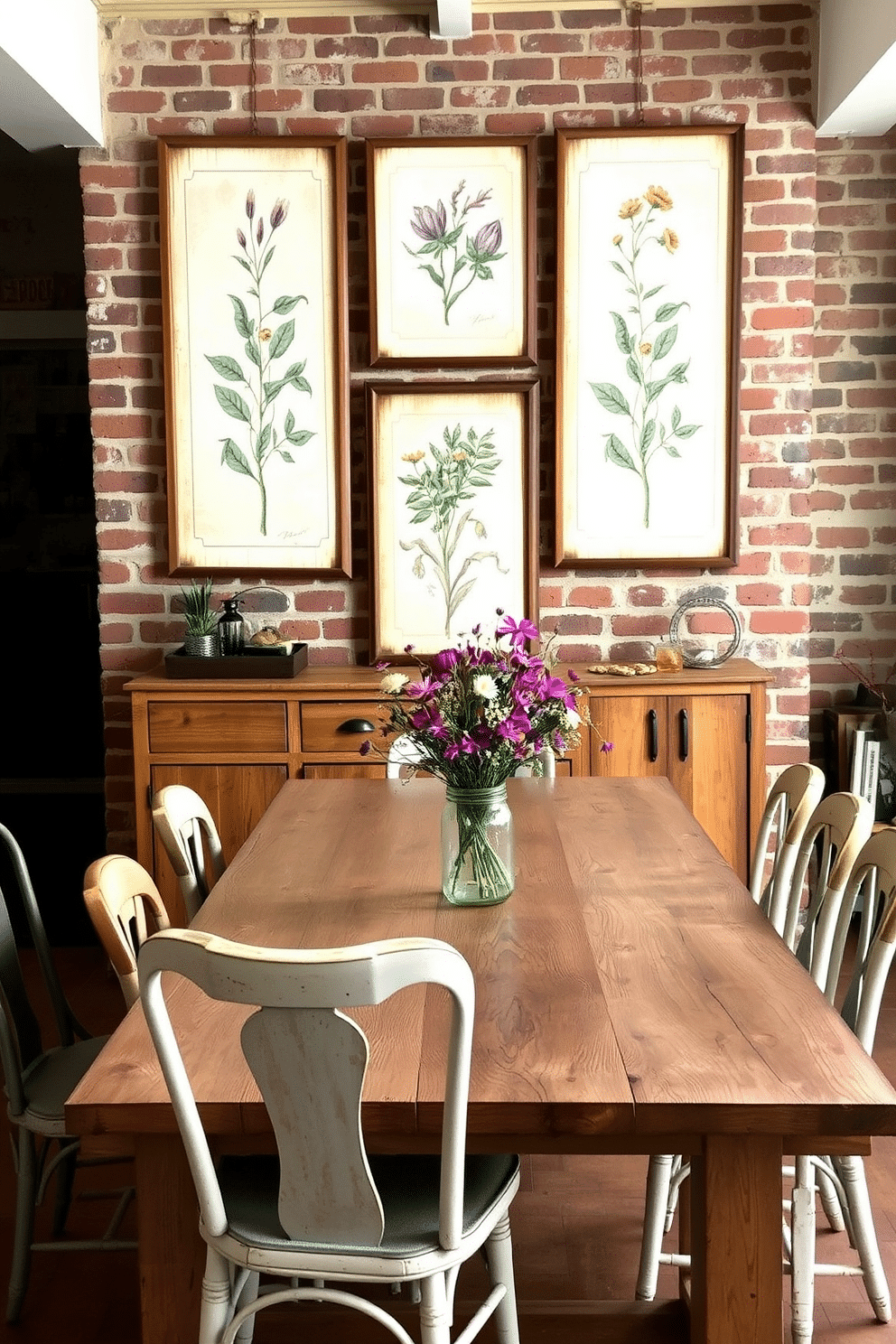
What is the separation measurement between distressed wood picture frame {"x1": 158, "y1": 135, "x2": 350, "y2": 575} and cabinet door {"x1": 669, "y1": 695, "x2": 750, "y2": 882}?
1.22 metres

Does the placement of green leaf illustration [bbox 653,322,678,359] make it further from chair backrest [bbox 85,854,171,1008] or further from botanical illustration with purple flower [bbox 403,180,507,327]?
chair backrest [bbox 85,854,171,1008]

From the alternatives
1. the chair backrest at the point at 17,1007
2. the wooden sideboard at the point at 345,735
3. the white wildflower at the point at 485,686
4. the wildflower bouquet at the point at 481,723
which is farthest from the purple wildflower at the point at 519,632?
the wooden sideboard at the point at 345,735

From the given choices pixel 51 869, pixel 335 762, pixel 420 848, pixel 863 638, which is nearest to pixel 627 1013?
pixel 420 848

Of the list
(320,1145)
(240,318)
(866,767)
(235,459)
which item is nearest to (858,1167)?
(320,1145)

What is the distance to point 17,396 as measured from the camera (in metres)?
5.76

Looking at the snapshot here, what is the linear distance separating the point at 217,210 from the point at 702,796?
2.43m

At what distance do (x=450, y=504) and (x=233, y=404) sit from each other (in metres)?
0.78

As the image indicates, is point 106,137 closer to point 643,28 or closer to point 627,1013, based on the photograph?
point 643,28

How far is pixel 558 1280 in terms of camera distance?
250 cm

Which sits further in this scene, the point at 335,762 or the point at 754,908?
the point at 335,762

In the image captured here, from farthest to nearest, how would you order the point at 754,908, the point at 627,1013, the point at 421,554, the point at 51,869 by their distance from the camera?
Result: the point at 51,869
the point at 421,554
the point at 754,908
the point at 627,1013

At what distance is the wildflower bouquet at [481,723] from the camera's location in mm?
2182

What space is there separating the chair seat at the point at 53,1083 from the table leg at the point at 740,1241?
114 cm

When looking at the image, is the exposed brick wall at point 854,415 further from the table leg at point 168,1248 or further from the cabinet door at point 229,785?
the table leg at point 168,1248
